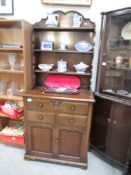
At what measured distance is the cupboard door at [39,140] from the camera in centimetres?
184

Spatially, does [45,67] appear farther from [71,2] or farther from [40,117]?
[71,2]

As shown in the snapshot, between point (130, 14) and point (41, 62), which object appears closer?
point (130, 14)

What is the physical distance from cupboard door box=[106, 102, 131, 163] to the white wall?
0.66 m

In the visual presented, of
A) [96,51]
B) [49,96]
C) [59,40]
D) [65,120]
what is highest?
[59,40]

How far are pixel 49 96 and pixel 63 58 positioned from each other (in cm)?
62

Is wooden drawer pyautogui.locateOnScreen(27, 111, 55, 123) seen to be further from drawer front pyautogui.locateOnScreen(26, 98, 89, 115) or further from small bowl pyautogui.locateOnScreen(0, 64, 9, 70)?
small bowl pyautogui.locateOnScreen(0, 64, 9, 70)

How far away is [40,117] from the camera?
179cm

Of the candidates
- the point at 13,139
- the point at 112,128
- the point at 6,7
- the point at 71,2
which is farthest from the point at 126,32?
the point at 13,139

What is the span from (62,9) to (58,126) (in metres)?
1.46

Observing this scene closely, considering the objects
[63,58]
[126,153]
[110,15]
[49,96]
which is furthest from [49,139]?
[110,15]

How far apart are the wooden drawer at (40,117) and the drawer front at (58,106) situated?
56mm

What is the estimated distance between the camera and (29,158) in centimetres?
197

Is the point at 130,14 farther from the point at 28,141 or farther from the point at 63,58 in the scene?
the point at 28,141

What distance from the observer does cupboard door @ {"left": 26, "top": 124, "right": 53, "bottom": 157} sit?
72.6 inches
